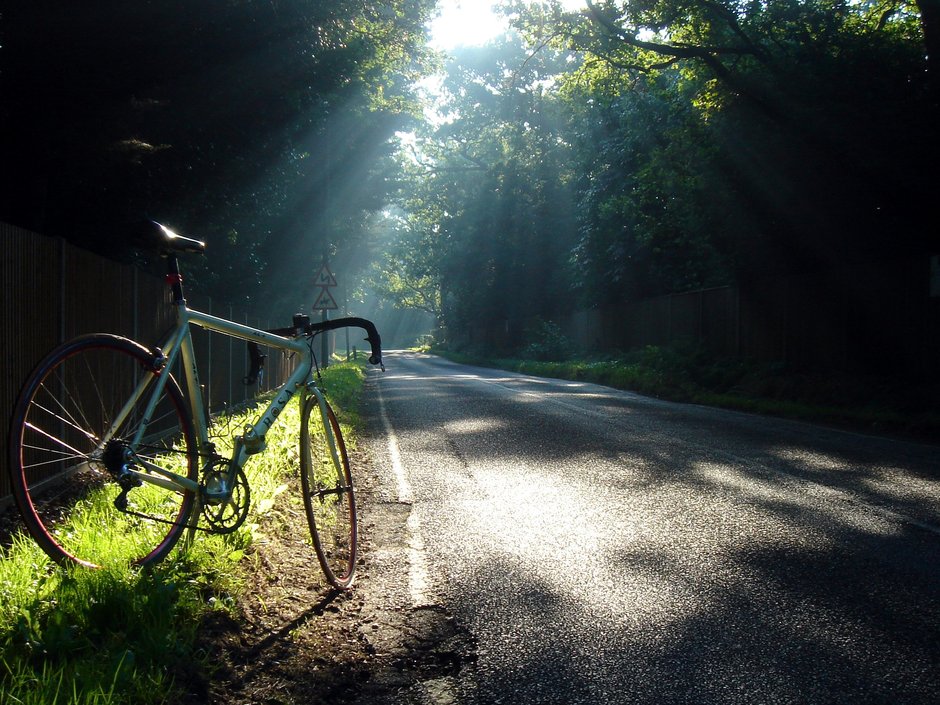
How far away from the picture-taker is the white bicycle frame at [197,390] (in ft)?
11.0

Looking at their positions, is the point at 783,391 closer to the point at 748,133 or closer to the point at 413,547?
the point at 748,133

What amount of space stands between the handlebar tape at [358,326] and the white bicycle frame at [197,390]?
15 centimetres

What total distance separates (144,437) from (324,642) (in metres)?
1.16

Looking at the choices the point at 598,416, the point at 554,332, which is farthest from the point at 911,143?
the point at 554,332

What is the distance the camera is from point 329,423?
4.34 metres

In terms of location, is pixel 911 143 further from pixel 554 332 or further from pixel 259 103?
pixel 554 332

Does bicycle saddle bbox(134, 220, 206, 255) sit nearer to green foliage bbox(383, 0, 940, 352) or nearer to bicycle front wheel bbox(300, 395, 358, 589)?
bicycle front wheel bbox(300, 395, 358, 589)

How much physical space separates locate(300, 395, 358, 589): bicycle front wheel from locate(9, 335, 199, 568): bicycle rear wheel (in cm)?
57

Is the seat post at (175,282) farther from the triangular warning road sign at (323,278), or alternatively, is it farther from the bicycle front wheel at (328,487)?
the triangular warning road sign at (323,278)

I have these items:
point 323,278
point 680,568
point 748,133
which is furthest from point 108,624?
point 323,278

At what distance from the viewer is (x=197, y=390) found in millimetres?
3697

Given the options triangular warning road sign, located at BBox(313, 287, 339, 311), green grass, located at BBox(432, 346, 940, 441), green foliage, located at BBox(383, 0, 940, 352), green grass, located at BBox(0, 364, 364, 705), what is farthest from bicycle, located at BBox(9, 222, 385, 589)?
triangular warning road sign, located at BBox(313, 287, 339, 311)

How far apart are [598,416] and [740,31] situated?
29.7 feet

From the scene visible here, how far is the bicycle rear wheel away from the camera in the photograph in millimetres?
3115
